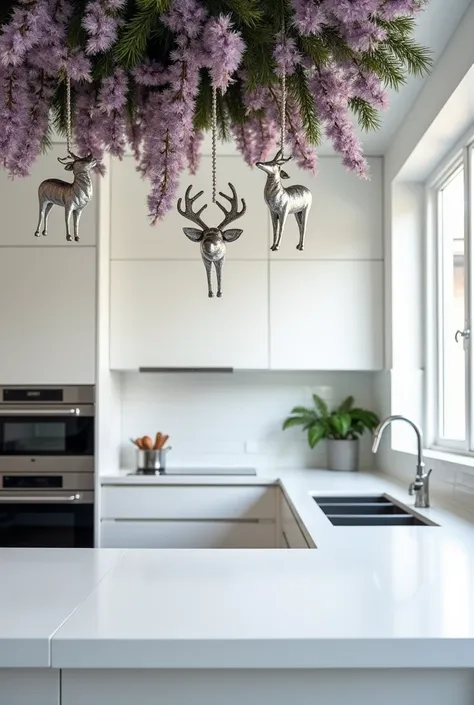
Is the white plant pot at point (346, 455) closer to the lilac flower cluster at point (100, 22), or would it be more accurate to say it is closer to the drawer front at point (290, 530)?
the drawer front at point (290, 530)

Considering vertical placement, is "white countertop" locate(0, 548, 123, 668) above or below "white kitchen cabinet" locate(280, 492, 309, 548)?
above

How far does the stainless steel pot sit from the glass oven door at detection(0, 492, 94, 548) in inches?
18.9

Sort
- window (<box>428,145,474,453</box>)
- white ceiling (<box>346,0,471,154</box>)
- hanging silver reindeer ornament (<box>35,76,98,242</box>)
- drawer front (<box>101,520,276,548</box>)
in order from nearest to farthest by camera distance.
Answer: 1. hanging silver reindeer ornament (<box>35,76,98,242</box>)
2. white ceiling (<box>346,0,471,154</box>)
3. window (<box>428,145,474,453</box>)
4. drawer front (<box>101,520,276,548</box>)

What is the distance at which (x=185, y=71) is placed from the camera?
1.17 metres

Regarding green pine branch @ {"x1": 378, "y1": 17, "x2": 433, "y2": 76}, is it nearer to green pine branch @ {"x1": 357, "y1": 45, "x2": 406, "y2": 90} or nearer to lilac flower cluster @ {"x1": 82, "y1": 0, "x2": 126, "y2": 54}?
green pine branch @ {"x1": 357, "y1": 45, "x2": 406, "y2": 90}

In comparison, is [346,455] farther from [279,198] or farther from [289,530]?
[279,198]

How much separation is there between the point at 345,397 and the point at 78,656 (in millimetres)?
3472

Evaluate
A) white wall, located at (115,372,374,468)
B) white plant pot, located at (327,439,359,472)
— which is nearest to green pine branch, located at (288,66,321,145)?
white plant pot, located at (327,439,359,472)

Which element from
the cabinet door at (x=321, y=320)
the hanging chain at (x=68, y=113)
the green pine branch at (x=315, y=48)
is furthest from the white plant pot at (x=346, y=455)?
the green pine branch at (x=315, y=48)

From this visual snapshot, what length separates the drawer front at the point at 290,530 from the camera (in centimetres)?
268

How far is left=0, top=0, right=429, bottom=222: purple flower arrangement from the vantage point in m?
1.06

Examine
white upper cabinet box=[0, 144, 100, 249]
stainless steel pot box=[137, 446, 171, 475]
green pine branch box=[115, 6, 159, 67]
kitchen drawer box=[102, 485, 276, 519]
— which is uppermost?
white upper cabinet box=[0, 144, 100, 249]

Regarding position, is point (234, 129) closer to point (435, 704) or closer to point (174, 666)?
point (174, 666)

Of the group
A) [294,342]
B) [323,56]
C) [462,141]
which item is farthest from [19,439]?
[323,56]
